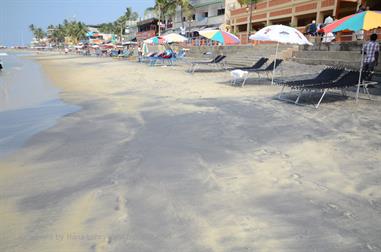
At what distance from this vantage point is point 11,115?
8422 millimetres

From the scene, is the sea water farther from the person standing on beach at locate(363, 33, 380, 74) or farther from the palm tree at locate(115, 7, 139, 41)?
the palm tree at locate(115, 7, 139, 41)

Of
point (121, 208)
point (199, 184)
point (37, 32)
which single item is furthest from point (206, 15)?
point (37, 32)

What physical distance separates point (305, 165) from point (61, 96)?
30.0 feet

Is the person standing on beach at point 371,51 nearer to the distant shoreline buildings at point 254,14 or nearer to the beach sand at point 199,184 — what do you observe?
the beach sand at point 199,184

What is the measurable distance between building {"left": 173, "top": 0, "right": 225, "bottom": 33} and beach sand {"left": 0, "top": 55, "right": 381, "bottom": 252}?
40.0 meters

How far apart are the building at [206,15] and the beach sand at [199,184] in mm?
39997

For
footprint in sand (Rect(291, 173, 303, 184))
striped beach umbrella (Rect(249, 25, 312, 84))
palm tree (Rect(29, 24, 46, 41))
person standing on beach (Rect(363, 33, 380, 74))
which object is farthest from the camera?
palm tree (Rect(29, 24, 46, 41))

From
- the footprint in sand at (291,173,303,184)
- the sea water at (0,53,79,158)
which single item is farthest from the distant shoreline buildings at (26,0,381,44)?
the footprint in sand at (291,173,303,184)

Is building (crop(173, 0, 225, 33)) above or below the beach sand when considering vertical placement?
above

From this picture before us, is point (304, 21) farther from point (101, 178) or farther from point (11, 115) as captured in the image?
point (101, 178)

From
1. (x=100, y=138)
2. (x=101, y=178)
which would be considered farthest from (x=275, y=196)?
(x=100, y=138)

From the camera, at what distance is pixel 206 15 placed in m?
50.7

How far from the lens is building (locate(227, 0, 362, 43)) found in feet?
81.8

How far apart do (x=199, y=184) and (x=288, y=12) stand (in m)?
30.1
